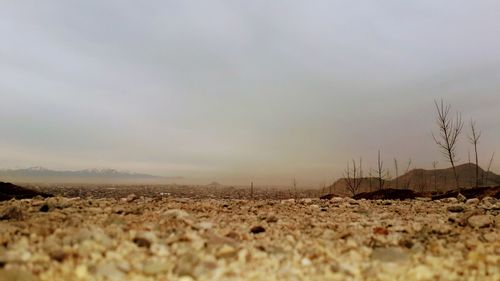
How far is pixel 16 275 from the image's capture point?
3883mm

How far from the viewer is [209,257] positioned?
15.1 ft

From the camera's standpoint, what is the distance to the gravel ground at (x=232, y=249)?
4250 millimetres

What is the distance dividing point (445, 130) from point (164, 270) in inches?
1122

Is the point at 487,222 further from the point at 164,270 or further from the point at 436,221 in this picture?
the point at 164,270

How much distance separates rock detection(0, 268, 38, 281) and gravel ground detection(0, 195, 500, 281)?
0.01 meters

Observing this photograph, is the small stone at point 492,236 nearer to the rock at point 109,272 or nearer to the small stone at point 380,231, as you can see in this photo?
the small stone at point 380,231

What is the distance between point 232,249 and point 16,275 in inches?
93.9

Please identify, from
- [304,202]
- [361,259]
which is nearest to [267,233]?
[361,259]

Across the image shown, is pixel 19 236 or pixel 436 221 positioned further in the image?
pixel 436 221

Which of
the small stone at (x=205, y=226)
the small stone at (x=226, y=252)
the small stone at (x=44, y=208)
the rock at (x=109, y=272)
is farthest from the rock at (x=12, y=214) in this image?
the small stone at (x=226, y=252)

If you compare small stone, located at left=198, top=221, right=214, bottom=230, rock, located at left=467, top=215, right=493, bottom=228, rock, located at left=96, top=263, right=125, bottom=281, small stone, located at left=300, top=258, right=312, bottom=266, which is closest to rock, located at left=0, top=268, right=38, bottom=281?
rock, located at left=96, top=263, right=125, bottom=281

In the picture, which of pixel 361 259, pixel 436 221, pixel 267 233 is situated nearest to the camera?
pixel 361 259

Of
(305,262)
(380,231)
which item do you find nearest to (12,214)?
(305,262)

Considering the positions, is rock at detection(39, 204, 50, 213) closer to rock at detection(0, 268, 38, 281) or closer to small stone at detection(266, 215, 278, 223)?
rock at detection(0, 268, 38, 281)
